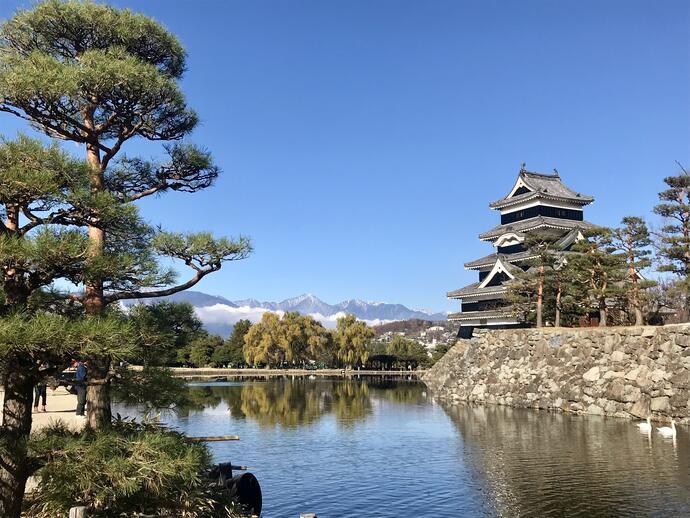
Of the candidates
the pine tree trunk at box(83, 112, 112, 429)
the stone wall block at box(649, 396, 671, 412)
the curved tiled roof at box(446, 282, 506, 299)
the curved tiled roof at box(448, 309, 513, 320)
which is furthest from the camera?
the curved tiled roof at box(446, 282, 506, 299)

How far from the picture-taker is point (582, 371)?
25875mm

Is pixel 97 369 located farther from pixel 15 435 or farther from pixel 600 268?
pixel 600 268

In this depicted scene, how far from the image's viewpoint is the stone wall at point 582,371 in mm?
22141

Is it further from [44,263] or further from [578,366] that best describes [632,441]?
[44,263]

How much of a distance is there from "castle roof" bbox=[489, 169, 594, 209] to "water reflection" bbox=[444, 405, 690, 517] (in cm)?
2542

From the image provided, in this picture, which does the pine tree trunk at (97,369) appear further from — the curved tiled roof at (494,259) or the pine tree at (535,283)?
the curved tiled roof at (494,259)

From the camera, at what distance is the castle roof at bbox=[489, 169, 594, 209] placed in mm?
44438

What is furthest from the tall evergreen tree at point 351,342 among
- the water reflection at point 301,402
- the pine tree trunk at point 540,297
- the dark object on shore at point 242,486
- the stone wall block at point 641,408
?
the dark object on shore at point 242,486

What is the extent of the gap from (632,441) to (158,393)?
14.9m

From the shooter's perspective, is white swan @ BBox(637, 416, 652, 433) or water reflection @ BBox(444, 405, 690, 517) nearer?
water reflection @ BBox(444, 405, 690, 517)

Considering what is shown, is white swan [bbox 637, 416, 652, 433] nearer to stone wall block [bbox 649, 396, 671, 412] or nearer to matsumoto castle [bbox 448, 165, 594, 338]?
stone wall block [bbox 649, 396, 671, 412]

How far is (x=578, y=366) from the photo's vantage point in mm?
26172

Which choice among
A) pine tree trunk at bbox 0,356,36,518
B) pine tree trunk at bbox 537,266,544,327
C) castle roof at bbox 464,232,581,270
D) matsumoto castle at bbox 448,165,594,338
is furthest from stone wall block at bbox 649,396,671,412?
pine tree trunk at bbox 0,356,36,518

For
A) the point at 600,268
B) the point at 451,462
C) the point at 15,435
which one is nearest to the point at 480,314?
the point at 600,268
